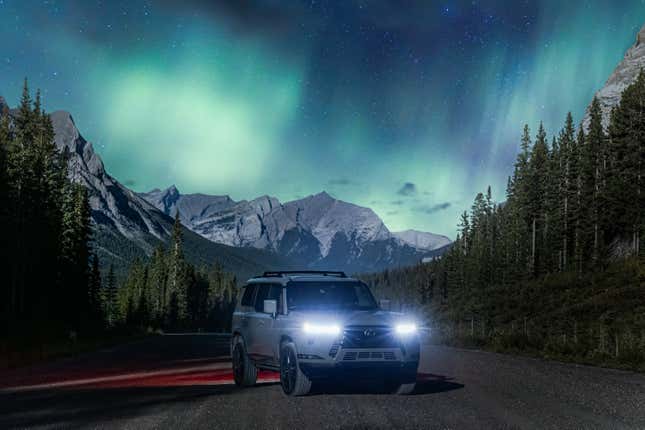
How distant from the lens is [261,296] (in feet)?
49.0

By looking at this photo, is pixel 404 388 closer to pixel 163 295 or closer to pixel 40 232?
pixel 40 232

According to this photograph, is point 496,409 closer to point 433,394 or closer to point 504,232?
point 433,394

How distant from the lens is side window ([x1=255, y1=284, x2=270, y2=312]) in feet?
Answer: 48.3

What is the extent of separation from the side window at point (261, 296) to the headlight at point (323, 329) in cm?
247

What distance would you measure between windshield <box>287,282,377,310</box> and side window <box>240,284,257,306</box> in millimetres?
1721

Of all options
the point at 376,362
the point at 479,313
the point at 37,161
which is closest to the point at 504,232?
the point at 479,313

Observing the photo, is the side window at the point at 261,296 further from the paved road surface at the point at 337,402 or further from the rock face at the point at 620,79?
the rock face at the point at 620,79

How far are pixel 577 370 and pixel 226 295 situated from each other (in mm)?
181725

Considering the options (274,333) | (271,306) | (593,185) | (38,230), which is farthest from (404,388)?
(593,185)

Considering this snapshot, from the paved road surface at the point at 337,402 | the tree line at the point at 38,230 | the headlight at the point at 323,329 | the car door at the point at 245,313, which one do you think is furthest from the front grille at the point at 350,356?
the tree line at the point at 38,230

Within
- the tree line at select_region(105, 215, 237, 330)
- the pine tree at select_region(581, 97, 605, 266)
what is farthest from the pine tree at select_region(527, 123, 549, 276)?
the tree line at select_region(105, 215, 237, 330)

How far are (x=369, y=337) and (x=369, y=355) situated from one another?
32 cm

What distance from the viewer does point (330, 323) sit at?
12.3m

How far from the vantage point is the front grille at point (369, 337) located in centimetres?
1227
